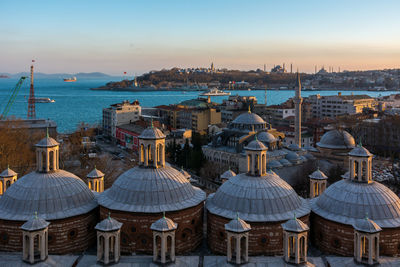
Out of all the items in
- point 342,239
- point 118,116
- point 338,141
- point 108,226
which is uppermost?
point 118,116

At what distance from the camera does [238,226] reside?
38.7 ft

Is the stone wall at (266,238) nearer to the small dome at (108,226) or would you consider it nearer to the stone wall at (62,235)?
the small dome at (108,226)

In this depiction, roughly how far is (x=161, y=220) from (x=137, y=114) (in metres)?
57.6

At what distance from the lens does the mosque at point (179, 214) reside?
12.0 m

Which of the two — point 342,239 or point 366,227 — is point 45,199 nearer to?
point 342,239

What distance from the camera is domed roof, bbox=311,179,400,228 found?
1315 centimetres

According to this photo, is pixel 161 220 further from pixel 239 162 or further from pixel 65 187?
pixel 239 162

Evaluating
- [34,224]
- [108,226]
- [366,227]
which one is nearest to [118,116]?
[34,224]

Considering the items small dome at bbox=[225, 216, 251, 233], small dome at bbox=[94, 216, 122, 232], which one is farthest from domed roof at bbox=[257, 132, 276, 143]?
small dome at bbox=[94, 216, 122, 232]

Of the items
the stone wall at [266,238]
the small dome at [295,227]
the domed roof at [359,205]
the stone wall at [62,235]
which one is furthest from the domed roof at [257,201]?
the stone wall at [62,235]

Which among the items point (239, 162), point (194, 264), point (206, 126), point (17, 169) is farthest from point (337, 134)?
point (194, 264)

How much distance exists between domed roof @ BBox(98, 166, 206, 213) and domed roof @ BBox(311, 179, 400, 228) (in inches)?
173

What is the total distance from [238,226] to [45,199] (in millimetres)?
6444

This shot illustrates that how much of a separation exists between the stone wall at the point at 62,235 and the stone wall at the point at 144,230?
0.83 meters
